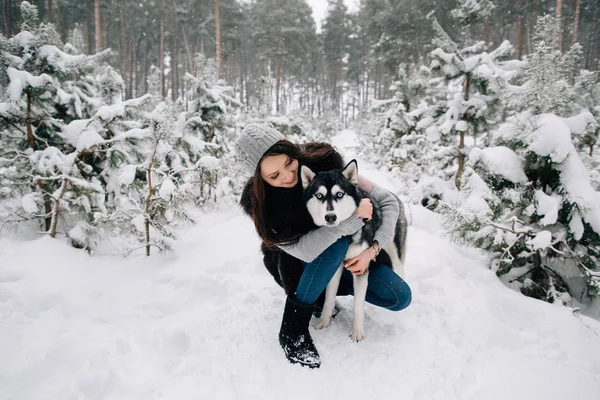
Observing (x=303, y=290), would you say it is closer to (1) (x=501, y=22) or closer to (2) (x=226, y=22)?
(1) (x=501, y=22)

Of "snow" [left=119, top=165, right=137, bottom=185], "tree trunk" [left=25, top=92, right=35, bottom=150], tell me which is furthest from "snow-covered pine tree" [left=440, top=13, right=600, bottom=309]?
"tree trunk" [left=25, top=92, right=35, bottom=150]

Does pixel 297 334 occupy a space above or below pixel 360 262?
below

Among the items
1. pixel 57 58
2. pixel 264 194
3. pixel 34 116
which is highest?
pixel 57 58

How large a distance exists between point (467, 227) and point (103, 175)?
16.1 ft

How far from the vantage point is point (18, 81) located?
140 inches

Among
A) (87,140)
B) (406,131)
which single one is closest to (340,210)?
(87,140)

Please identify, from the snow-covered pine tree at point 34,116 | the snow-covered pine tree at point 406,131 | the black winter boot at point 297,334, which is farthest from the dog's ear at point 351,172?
the snow-covered pine tree at point 406,131

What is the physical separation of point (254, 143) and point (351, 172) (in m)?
0.73

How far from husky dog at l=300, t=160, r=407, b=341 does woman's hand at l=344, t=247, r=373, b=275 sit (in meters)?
0.04

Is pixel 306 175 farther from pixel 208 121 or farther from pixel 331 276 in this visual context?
pixel 208 121

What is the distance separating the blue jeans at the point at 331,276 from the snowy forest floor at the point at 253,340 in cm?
29

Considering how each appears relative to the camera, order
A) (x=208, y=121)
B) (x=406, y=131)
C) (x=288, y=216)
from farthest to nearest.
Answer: (x=406, y=131) < (x=208, y=121) < (x=288, y=216)

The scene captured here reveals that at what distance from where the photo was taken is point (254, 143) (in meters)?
2.10

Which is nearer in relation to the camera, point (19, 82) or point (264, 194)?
point (264, 194)
